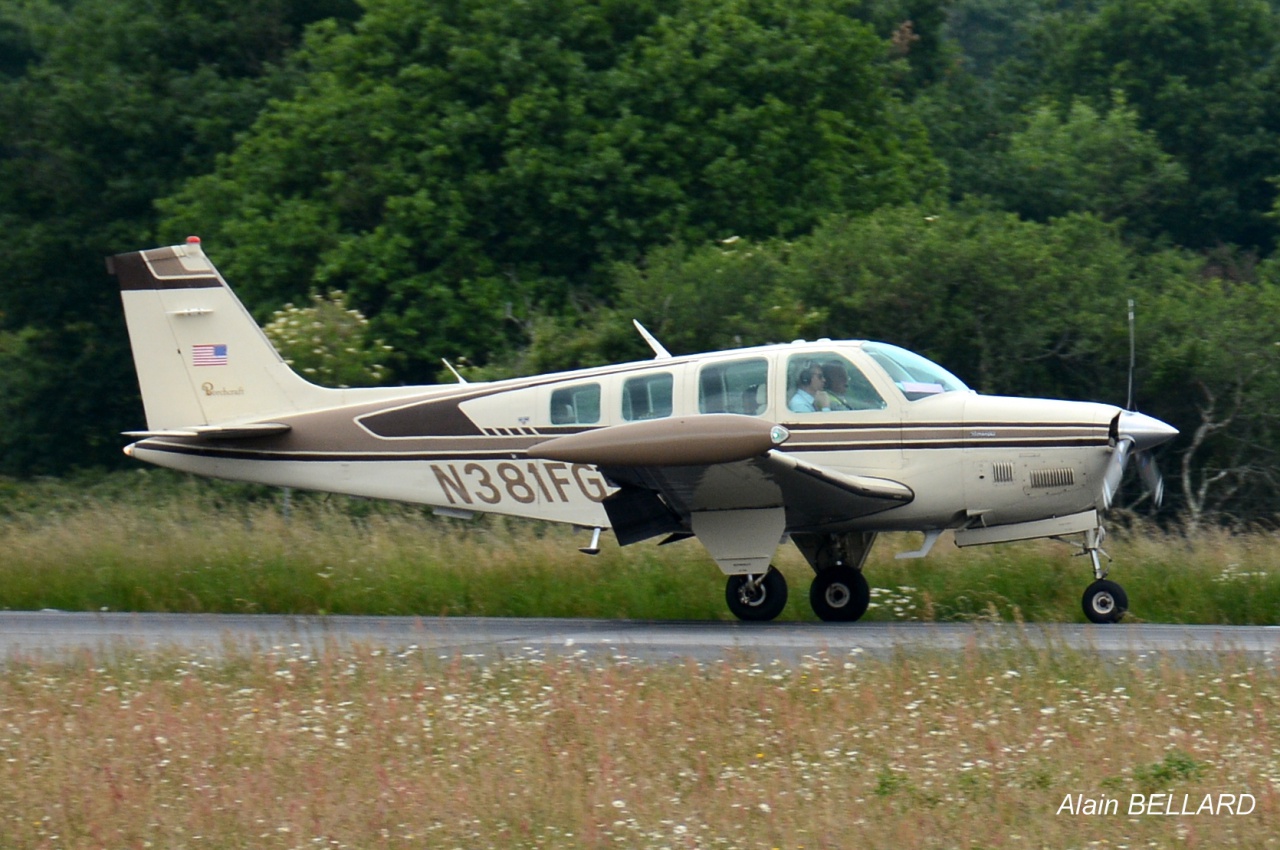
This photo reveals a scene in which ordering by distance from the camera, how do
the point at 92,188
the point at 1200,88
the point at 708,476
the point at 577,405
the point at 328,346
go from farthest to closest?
the point at 1200,88, the point at 92,188, the point at 328,346, the point at 577,405, the point at 708,476

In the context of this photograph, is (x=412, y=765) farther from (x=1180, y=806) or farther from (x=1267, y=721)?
(x=1267, y=721)

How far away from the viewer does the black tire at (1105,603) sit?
11281 millimetres

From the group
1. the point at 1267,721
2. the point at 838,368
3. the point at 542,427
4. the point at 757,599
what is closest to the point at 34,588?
the point at 542,427

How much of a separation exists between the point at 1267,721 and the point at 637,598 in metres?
6.59

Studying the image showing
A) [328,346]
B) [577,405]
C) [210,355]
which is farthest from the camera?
[328,346]

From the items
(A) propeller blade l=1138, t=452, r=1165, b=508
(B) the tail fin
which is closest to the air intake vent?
(A) propeller blade l=1138, t=452, r=1165, b=508

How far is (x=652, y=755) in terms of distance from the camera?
6.89 m

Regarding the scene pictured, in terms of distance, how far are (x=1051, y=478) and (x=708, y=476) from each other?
245cm

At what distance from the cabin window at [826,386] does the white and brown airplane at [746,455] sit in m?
0.01

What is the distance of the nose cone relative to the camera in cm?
1126

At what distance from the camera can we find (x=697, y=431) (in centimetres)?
1061

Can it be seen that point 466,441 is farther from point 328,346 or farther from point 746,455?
point 328,346

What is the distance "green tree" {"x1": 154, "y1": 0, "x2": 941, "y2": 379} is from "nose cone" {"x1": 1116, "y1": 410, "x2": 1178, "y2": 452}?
13.2m

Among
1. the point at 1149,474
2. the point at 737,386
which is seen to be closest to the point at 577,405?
the point at 737,386
